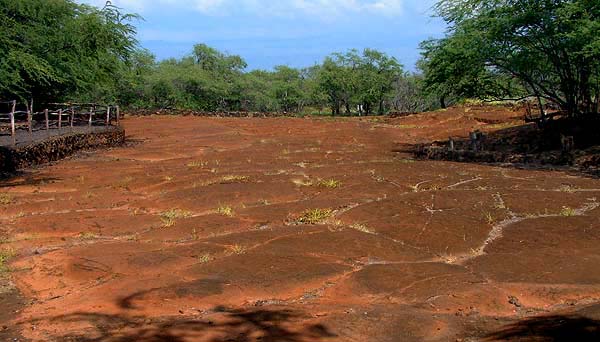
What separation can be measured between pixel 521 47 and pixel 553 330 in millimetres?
15123

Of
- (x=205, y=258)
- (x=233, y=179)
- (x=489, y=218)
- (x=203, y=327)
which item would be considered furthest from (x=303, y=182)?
(x=203, y=327)

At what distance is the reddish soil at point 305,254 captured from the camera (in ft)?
17.3

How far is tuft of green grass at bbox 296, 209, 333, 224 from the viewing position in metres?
9.52

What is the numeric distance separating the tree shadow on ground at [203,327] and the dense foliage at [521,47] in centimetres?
1278

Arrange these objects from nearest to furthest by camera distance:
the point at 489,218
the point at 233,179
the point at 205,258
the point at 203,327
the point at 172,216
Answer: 1. the point at 203,327
2. the point at 205,258
3. the point at 489,218
4. the point at 172,216
5. the point at 233,179

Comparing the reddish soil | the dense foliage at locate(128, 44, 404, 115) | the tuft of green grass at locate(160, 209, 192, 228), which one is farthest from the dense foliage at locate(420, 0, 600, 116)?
the dense foliage at locate(128, 44, 404, 115)

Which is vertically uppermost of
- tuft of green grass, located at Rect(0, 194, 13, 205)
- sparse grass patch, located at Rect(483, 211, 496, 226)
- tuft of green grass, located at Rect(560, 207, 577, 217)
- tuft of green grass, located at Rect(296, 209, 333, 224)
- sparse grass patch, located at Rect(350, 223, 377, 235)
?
tuft of green grass, located at Rect(560, 207, 577, 217)

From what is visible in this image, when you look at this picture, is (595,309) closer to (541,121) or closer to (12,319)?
(12,319)

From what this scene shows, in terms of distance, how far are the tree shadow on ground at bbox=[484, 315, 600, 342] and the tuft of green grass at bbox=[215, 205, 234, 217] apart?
6.07 meters

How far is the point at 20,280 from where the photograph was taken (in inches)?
277

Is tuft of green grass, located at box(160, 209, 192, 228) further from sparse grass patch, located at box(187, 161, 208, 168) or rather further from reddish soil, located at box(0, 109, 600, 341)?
sparse grass patch, located at box(187, 161, 208, 168)

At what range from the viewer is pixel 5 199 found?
39.8 feet

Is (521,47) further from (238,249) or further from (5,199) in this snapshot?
(5,199)

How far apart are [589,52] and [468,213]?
7.98 metres
